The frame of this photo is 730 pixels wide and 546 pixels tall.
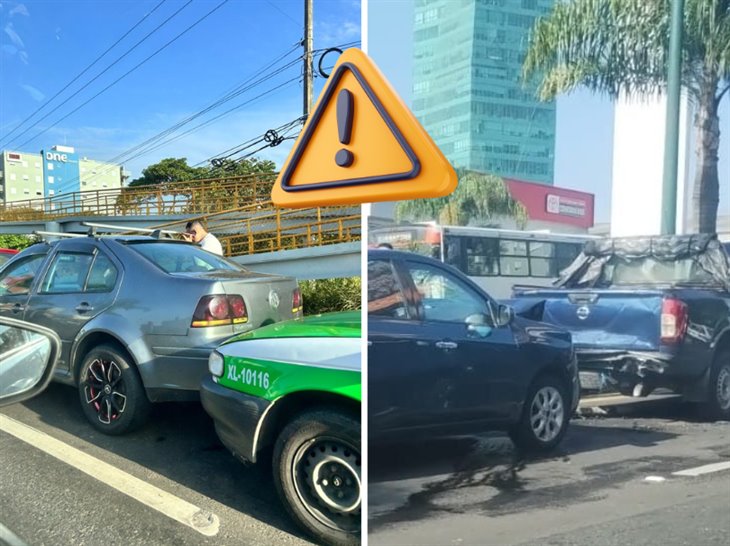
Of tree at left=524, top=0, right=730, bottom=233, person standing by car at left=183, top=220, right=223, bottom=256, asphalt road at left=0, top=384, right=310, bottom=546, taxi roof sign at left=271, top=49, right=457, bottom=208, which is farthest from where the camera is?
person standing by car at left=183, top=220, right=223, bottom=256

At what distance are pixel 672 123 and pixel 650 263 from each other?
0.81 ft

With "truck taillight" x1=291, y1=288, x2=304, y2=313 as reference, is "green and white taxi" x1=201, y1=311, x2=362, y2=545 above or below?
below

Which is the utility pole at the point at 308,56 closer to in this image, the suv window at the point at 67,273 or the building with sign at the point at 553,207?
the building with sign at the point at 553,207

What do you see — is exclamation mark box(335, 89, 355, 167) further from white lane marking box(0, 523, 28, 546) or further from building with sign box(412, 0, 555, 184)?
white lane marking box(0, 523, 28, 546)

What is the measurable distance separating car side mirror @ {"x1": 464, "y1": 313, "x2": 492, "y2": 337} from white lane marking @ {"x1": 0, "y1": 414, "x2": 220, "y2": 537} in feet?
3.54

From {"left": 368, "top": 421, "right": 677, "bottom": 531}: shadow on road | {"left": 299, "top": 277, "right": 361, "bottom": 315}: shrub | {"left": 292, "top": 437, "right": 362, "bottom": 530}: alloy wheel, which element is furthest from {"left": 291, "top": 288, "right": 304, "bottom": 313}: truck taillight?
{"left": 368, "top": 421, "right": 677, "bottom": 531}: shadow on road

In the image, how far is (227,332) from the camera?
2012mm

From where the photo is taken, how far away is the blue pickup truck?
3.52ft

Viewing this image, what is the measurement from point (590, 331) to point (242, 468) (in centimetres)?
127

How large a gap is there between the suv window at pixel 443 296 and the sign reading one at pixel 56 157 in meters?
1.55

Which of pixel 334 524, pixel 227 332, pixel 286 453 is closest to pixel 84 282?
pixel 227 332

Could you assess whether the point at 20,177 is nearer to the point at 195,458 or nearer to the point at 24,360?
the point at 24,360

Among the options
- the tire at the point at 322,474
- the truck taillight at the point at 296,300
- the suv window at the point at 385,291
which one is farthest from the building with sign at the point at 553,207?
the truck taillight at the point at 296,300

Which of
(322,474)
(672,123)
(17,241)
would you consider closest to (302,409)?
(322,474)
